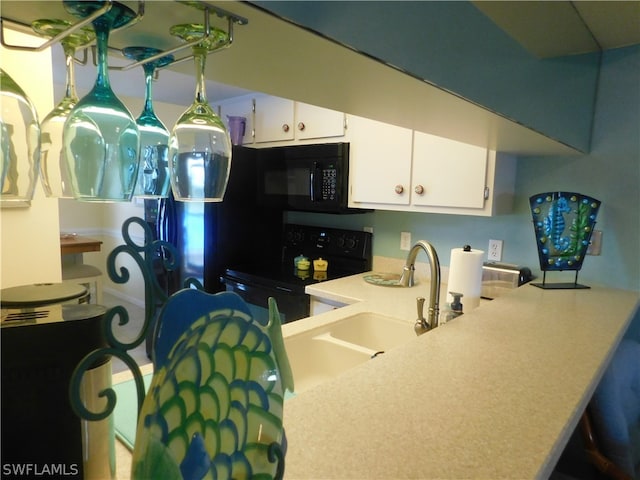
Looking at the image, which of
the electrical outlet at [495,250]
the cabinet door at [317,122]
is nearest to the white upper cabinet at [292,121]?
the cabinet door at [317,122]

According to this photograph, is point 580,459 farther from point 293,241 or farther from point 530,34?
point 293,241

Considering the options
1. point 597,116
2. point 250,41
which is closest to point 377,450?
point 250,41

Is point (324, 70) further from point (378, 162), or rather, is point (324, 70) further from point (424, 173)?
point (378, 162)

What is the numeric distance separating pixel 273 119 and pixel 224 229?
34.3 inches

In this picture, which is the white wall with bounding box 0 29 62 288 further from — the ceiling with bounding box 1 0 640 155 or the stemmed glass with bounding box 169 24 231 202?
the stemmed glass with bounding box 169 24 231 202

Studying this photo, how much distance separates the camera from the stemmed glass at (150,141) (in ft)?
2.24

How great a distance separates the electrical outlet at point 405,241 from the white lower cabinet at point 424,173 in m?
0.32

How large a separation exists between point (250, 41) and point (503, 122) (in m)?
0.86

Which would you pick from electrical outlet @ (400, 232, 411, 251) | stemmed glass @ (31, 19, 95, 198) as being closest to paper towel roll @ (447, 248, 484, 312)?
electrical outlet @ (400, 232, 411, 251)

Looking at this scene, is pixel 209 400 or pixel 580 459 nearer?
pixel 209 400

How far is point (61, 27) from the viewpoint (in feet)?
1.88

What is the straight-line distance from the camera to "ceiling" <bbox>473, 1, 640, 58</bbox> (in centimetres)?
114

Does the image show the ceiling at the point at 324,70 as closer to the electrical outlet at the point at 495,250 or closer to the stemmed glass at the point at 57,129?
the stemmed glass at the point at 57,129

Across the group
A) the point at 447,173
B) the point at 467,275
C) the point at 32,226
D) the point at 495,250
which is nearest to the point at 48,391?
the point at 467,275
